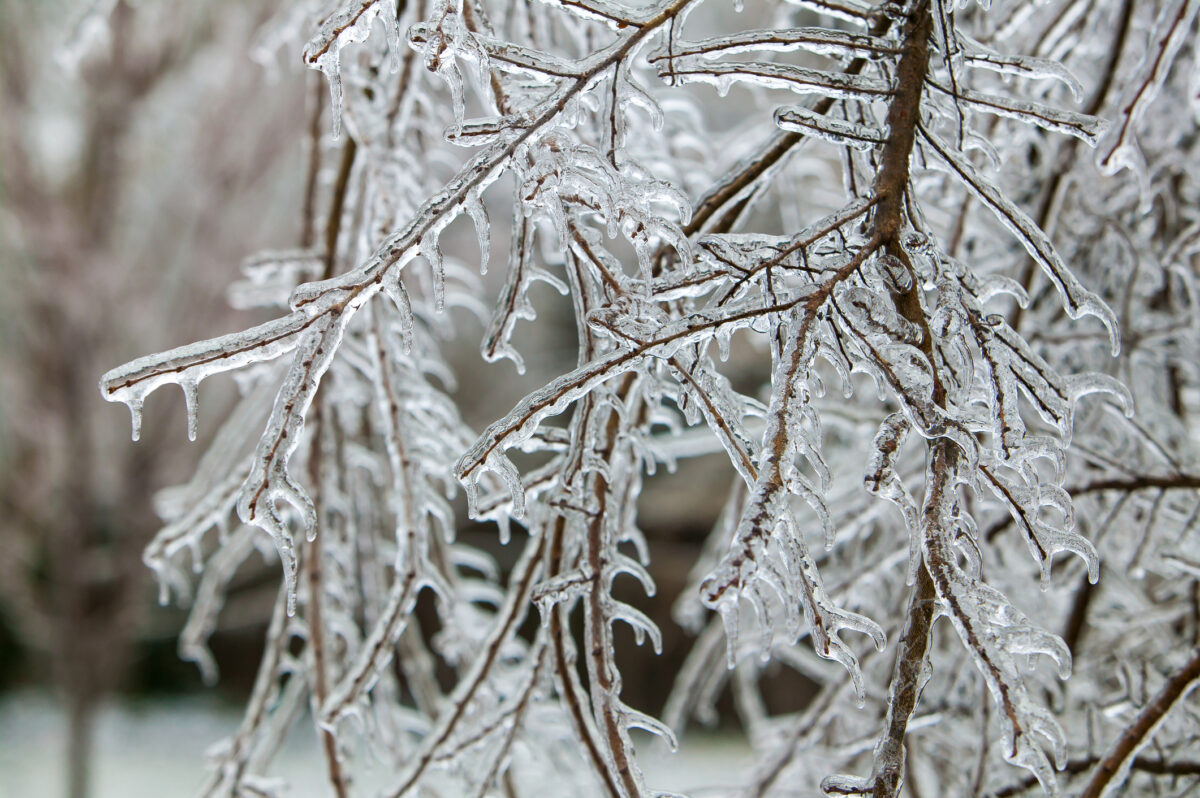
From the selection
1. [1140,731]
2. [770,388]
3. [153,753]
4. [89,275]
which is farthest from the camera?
[153,753]

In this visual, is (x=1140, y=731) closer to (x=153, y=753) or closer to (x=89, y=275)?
(x=89, y=275)

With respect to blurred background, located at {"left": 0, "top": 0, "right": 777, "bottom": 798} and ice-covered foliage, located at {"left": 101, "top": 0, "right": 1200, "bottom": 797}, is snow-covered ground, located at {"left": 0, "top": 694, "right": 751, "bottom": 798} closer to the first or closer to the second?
blurred background, located at {"left": 0, "top": 0, "right": 777, "bottom": 798}

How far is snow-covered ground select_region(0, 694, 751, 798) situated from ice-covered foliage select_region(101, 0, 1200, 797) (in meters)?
4.43

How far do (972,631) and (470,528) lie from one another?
24.7 ft

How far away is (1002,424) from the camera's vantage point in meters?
0.68

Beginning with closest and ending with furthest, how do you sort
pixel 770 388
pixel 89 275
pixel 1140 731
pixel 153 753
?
pixel 1140 731
pixel 770 388
pixel 89 275
pixel 153 753

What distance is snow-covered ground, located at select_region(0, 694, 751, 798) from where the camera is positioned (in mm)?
6176

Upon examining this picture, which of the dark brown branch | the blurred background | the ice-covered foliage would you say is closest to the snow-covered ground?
the blurred background

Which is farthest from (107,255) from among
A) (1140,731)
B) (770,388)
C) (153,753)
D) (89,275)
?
(153,753)

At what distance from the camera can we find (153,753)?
7.10 meters

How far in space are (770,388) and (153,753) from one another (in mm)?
7674

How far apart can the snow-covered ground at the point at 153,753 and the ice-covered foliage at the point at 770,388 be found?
14.5 feet

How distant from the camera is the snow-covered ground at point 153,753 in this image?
618 centimetres

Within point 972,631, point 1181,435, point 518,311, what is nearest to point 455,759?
point 518,311
